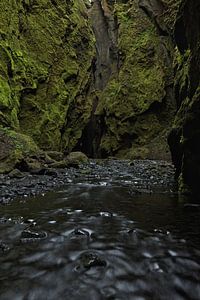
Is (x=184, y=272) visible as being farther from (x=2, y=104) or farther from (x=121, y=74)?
(x=121, y=74)

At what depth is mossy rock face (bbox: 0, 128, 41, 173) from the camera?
10.8 m

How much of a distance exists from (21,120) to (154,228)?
1728 centimetres

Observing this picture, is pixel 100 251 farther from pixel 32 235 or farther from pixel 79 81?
pixel 79 81

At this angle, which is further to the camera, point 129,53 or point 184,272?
point 129,53

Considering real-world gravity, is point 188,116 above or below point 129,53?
below

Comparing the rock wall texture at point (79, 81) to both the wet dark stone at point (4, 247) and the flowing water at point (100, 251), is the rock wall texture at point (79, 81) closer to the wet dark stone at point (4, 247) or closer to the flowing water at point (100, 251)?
the flowing water at point (100, 251)

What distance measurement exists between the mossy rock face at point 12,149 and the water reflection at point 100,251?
5.27m

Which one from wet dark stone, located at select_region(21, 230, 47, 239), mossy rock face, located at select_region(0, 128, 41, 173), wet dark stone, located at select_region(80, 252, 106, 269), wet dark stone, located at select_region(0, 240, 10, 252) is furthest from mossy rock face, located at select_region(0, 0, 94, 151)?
wet dark stone, located at select_region(80, 252, 106, 269)

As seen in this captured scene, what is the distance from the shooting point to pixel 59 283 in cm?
261

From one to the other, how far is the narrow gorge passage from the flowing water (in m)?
29.6

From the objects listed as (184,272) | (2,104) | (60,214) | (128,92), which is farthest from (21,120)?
(184,272)

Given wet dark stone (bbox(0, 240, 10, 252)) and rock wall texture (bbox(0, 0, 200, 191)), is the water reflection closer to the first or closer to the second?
wet dark stone (bbox(0, 240, 10, 252))

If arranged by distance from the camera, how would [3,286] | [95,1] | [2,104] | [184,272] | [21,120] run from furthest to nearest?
1. [95,1]
2. [21,120]
3. [2,104]
4. [184,272]
5. [3,286]

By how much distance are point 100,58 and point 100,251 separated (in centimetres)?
4440
